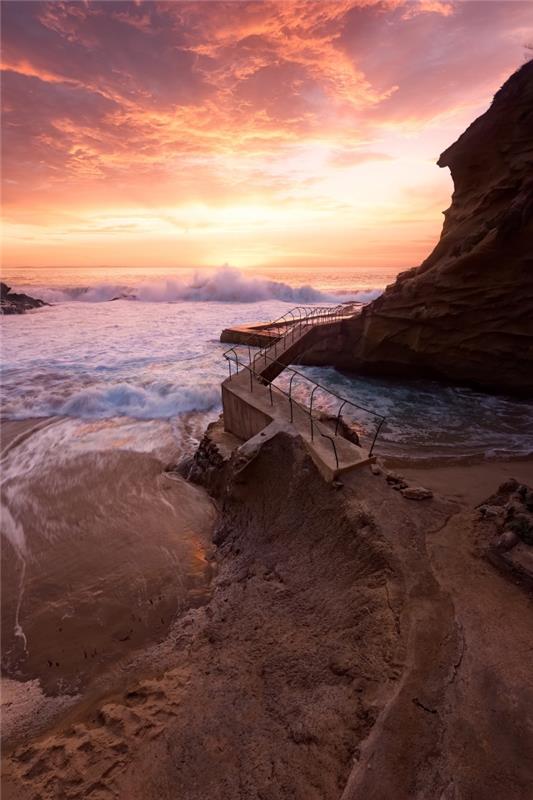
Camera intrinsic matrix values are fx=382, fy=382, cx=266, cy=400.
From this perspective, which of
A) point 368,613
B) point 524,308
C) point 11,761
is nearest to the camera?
point 11,761

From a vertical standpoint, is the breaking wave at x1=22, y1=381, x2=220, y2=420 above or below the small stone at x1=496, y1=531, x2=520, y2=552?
below

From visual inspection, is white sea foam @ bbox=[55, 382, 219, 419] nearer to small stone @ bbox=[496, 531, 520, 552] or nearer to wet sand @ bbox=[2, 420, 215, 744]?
wet sand @ bbox=[2, 420, 215, 744]

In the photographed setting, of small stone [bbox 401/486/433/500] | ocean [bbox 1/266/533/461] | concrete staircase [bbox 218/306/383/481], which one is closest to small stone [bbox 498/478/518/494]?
small stone [bbox 401/486/433/500]

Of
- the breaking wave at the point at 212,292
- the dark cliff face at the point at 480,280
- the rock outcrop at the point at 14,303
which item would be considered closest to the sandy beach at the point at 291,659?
the dark cliff face at the point at 480,280

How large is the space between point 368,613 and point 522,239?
38.1 ft

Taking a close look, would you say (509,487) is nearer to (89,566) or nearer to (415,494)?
Result: (415,494)

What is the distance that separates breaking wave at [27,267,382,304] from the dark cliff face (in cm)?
2493

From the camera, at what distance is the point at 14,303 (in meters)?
41.8

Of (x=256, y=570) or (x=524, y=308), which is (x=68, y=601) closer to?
(x=256, y=570)

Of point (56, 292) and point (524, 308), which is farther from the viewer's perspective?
point (56, 292)

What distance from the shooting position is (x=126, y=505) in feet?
26.9


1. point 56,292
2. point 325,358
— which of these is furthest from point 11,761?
point 56,292

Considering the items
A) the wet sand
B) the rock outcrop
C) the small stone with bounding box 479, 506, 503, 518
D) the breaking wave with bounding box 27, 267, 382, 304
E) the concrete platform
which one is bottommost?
the wet sand

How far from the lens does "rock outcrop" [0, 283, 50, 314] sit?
39.5 meters
